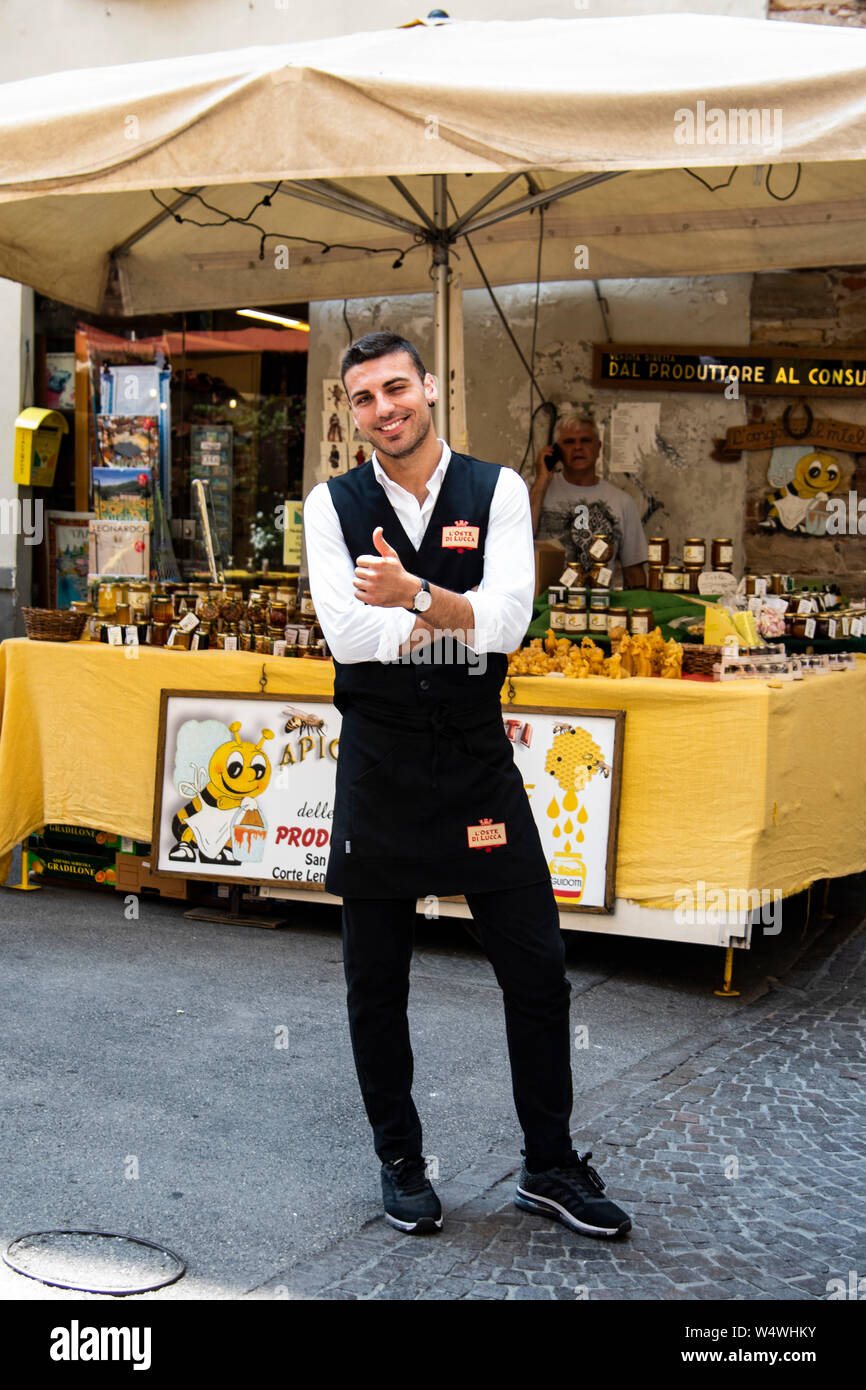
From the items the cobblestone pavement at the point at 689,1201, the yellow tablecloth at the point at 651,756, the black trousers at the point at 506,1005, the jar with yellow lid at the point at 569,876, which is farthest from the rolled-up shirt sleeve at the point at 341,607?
the jar with yellow lid at the point at 569,876

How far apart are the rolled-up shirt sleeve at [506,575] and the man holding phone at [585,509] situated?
14.0ft

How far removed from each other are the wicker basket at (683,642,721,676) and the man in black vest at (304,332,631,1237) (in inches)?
88.1

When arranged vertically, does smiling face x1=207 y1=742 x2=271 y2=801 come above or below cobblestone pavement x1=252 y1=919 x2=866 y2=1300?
above

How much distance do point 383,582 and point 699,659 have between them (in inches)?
110

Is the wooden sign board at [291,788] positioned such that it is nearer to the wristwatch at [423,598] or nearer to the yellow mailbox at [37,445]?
the wristwatch at [423,598]

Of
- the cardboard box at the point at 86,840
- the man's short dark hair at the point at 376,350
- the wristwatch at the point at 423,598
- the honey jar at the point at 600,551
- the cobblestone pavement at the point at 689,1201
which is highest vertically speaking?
the man's short dark hair at the point at 376,350

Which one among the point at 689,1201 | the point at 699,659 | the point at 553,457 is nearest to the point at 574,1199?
the point at 689,1201

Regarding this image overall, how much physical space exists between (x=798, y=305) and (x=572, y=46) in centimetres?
351

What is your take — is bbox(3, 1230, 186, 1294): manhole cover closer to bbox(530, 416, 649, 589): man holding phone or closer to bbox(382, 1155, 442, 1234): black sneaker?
bbox(382, 1155, 442, 1234): black sneaker

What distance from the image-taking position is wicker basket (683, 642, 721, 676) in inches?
212

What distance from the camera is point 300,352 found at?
9.00 m

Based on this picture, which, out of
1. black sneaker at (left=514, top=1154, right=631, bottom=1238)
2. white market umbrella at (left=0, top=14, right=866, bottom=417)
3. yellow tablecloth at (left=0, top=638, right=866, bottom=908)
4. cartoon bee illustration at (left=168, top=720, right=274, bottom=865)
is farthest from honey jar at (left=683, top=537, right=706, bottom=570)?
black sneaker at (left=514, top=1154, right=631, bottom=1238)

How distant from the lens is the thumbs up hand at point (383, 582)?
284cm
